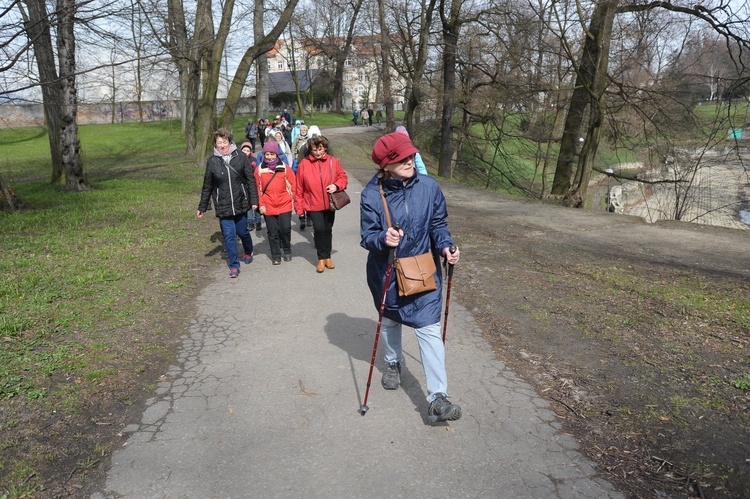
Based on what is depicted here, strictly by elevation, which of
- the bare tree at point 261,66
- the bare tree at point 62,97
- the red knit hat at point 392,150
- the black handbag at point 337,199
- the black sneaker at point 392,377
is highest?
the bare tree at point 261,66

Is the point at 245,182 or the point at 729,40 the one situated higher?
the point at 729,40

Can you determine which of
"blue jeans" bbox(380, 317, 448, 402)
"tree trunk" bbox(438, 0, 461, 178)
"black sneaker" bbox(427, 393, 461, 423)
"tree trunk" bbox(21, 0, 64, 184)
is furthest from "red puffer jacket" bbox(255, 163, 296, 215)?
"tree trunk" bbox(438, 0, 461, 178)

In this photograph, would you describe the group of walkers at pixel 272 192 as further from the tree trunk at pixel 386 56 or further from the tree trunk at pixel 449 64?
the tree trunk at pixel 386 56

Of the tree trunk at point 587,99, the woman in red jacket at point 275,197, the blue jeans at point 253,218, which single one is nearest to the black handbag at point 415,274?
the woman in red jacket at point 275,197

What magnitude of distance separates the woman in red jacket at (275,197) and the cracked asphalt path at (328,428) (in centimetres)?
253

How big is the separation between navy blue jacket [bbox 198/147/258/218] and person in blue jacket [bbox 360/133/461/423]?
12.7 feet

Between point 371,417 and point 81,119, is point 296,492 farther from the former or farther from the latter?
point 81,119

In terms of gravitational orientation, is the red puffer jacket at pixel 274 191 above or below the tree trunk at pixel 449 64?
below

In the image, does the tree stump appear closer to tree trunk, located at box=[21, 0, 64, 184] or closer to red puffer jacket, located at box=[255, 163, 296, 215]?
tree trunk, located at box=[21, 0, 64, 184]

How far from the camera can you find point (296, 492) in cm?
308

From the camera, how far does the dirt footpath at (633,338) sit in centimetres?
341

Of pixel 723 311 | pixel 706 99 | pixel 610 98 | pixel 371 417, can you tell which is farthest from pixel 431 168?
pixel 371 417

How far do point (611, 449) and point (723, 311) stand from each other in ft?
10.5

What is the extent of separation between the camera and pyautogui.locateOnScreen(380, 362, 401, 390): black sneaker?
4258mm
